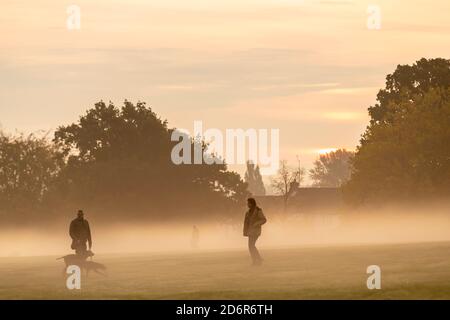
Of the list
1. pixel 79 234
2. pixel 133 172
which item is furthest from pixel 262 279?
pixel 133 172

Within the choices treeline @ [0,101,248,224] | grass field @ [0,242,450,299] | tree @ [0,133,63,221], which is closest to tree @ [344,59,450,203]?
treeline @ [0,101,248,224]

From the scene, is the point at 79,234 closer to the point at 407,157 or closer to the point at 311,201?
the point at 407,157

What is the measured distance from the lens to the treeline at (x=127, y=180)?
392ft

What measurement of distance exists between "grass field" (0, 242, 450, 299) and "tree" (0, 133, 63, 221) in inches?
3237

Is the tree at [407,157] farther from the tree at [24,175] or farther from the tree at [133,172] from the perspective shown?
the tree at [24,175]

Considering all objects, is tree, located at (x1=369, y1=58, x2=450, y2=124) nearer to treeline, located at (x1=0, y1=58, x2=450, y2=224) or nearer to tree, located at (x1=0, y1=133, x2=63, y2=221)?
treeline, located at (x1=0, y1=58, x2=450, y2=224)

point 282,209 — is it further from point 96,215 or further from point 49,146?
point 96,215

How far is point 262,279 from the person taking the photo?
34.7 meters

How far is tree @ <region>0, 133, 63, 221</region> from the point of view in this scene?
418 feet

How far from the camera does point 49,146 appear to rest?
472ft

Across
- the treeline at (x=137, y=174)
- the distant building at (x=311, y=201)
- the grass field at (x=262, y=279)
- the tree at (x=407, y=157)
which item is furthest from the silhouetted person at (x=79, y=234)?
the distant building at (x=311, y=201)

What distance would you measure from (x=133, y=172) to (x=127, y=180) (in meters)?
1.13
